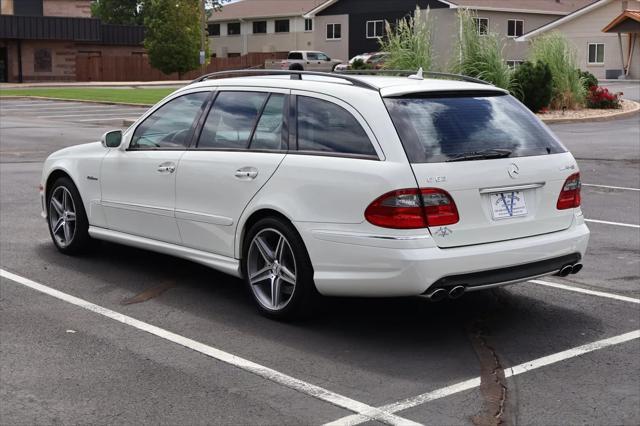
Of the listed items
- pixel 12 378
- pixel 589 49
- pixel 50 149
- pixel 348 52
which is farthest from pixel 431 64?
pixel 348 52

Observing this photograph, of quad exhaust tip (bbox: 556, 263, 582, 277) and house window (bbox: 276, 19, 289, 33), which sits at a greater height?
house window (bbox: 276, 19, 289, 33)

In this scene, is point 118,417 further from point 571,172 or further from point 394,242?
point 571,172

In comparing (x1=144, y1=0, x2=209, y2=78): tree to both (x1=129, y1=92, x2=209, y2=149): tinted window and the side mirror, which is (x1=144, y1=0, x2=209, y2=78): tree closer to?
the side mirror

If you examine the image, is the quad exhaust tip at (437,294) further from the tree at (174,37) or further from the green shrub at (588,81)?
the tree at (174,37)

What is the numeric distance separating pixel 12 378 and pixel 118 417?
0.93 metres

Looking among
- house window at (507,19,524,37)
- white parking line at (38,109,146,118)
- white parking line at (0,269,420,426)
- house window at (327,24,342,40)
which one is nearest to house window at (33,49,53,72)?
→ house window at (327,24,342,40)

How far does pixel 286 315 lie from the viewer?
6.60 metres

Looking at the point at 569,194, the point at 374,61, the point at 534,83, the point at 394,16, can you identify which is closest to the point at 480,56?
the point at 534,83

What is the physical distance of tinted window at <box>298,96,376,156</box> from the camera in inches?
248

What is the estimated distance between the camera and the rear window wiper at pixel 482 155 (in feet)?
20.1

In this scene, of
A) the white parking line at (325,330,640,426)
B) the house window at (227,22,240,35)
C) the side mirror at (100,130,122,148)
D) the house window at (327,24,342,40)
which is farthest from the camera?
the house window at (227,22,240,35)

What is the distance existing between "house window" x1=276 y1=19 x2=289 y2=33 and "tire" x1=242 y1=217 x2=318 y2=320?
7466 centimetres

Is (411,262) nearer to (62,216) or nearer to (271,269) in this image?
(271,269)

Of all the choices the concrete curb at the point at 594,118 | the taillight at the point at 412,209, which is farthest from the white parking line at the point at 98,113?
the taillight at the point at 412,209
